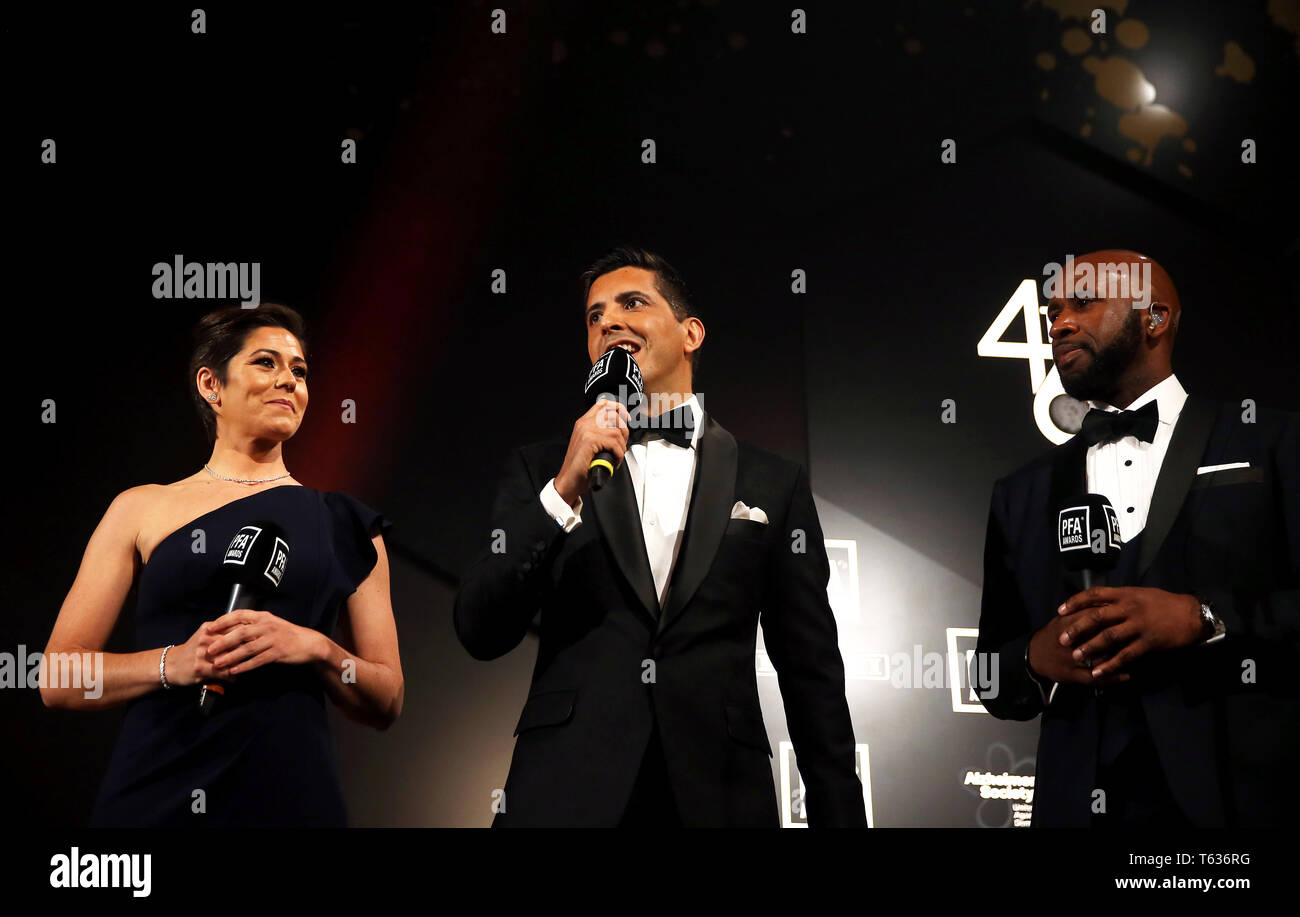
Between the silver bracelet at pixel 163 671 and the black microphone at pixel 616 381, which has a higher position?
the black microphone at pixel 616 381

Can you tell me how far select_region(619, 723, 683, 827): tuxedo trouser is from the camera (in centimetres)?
263

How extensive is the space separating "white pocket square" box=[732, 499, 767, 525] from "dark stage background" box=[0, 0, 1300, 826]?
56 cm

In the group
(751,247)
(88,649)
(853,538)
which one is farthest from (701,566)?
(88,649)

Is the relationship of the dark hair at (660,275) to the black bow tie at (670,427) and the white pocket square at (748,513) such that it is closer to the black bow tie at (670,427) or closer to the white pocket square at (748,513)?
the black bow tie at (670,427)

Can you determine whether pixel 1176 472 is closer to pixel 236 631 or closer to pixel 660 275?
pixel 660 275

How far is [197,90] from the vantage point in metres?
3.67

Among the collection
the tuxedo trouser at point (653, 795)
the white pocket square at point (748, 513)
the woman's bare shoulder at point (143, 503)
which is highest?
the woman's bare shoulder at point (143, 503)

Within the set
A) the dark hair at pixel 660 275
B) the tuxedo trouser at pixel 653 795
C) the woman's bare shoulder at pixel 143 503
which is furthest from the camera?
the dark hair at pixel 660 275

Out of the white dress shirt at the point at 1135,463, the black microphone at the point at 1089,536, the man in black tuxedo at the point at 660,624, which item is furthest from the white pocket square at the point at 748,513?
the white dress shirt at the point at 1135,463

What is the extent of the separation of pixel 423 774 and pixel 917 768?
126 cm

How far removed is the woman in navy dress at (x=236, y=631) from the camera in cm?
280

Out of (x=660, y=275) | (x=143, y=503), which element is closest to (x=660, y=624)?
(x=660, y=275)

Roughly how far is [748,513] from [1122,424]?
91cm
